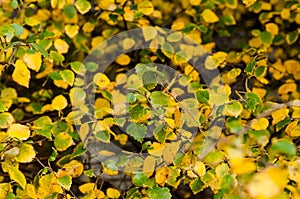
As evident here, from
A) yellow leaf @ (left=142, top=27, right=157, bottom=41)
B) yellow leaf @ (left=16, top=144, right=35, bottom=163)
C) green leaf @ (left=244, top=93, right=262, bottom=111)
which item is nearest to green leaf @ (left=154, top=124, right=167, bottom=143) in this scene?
green leaf @ (left=244, top=93, right=262, bottom=111)

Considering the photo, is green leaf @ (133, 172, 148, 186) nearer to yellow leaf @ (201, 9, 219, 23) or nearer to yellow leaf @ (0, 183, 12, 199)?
yellow leaf @ (0, 183, 12, 199)

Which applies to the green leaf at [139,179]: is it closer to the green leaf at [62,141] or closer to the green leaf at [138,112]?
the green leaf at [138,112]

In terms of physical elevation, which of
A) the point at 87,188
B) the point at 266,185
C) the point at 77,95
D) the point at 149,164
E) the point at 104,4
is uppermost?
the point at 266,185

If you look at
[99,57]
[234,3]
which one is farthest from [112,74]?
[234,3]

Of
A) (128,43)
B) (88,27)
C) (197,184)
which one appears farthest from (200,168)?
(88,27)

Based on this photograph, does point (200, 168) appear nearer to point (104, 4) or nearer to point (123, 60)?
point (123, 60)

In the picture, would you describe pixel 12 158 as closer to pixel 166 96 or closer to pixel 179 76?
pixel 166 96
